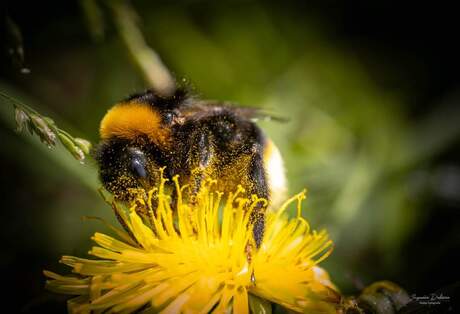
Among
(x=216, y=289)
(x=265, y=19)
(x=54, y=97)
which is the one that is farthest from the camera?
(x=265, y=19)

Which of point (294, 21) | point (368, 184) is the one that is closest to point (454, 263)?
point (368, 184)

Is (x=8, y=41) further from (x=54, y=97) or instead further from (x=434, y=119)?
(x=434, y=119)

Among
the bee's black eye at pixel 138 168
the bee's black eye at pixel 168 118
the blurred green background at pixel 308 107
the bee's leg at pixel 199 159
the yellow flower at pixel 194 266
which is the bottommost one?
the yellow flower at pixel 194 266

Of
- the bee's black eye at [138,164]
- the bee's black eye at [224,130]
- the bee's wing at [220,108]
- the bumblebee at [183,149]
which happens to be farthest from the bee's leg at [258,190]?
the bee's black eye at [138,164]

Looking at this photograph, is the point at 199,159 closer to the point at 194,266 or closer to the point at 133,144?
the point at 133,144

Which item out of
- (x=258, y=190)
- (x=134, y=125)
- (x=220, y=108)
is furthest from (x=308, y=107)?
(x=134, y=125)

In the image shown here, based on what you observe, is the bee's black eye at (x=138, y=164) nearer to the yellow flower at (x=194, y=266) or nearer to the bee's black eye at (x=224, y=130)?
the yellow flower at (x=194, y=266)

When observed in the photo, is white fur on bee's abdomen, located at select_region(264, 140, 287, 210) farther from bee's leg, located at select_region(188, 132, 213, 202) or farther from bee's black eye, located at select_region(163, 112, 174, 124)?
bee's black eye, located at select_region(163, 112, 174, 124)
